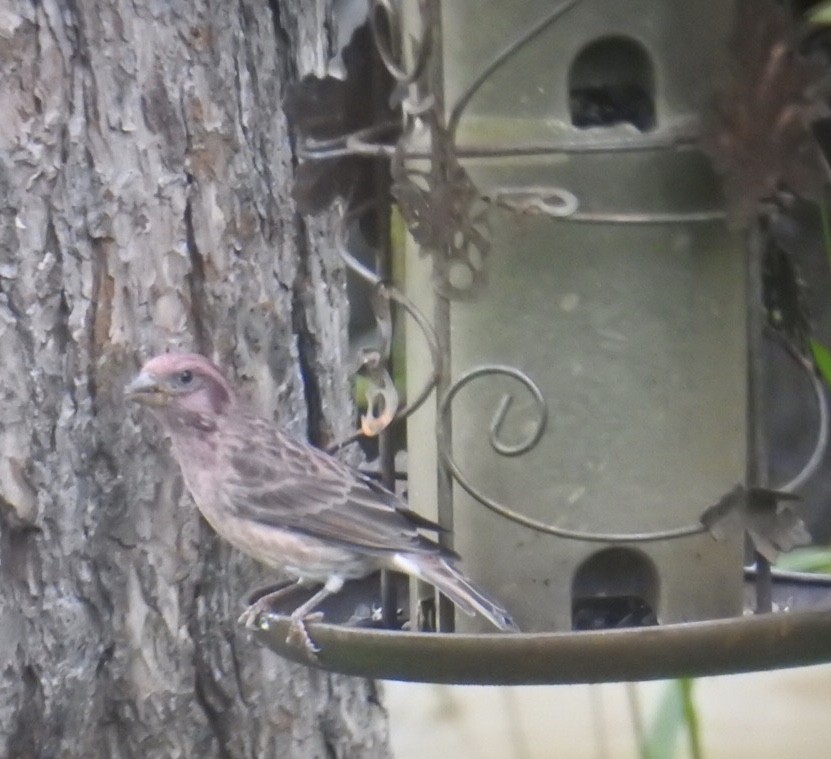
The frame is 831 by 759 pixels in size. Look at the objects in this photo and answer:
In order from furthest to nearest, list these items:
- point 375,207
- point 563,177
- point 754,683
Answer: point 754,683, point 375,207, point 563,177

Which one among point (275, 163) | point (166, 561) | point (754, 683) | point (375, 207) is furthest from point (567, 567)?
point (754, 683)

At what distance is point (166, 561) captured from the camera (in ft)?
14.2

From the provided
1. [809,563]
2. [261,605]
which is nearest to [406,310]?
[261,605]

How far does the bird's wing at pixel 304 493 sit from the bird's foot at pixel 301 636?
34 centimetres

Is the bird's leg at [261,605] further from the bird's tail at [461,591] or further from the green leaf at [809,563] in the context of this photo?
the green leaf at [809,563]

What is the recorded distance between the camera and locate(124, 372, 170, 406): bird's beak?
156 inches

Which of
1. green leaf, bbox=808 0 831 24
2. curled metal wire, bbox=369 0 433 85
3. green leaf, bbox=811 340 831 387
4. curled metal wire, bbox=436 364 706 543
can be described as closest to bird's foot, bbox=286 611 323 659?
curled metal wire, bbox=436 364 706 543

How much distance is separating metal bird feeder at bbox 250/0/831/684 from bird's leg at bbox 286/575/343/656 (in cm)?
3

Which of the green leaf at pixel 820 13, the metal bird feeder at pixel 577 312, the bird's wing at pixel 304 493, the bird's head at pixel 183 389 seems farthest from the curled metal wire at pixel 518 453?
the green leaf at pixel 820 13

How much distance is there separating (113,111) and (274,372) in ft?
2.77

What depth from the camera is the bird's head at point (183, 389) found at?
399 cm

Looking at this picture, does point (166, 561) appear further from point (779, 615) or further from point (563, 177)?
point (779, 615)

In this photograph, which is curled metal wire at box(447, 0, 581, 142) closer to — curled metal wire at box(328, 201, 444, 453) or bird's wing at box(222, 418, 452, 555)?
curled metal wire at box(328, 201, 444, 453)

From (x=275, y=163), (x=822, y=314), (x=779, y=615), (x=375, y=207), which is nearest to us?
(x=779, y=615)
